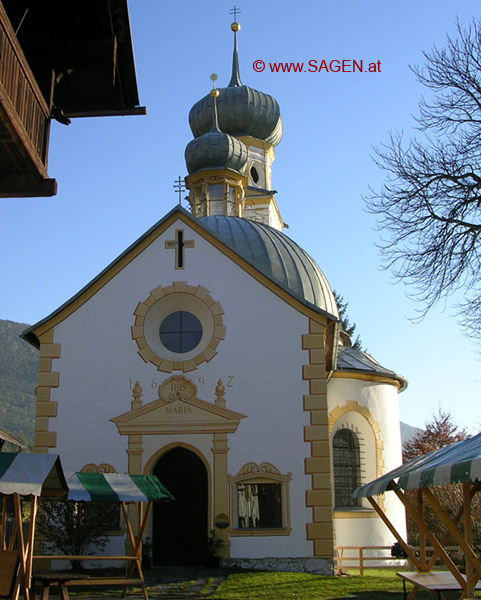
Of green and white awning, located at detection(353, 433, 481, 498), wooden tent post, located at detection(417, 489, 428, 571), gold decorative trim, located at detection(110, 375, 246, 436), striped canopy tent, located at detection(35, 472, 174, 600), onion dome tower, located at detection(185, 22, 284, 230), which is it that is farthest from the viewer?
onion dome tower, located at detection(185, 22, 284, 230)

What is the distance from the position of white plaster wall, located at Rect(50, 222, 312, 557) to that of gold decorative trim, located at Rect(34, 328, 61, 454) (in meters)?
0.13

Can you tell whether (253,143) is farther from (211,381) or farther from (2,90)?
(2,90)

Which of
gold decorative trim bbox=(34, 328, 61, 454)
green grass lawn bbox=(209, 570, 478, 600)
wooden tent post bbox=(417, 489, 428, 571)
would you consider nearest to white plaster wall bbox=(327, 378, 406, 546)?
green grass lawn bbox=(209, 570, 478, 600)

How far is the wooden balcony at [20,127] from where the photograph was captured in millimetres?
8141

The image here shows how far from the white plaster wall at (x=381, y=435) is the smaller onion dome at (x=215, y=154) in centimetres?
1119

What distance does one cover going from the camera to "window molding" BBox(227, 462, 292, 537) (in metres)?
17.2

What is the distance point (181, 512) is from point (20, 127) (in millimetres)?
11711

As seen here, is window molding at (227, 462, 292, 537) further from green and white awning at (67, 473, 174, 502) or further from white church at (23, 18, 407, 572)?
green and white awning at (67, 473, 174, 502)

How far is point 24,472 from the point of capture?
10273 millimetres

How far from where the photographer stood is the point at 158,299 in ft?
62.0

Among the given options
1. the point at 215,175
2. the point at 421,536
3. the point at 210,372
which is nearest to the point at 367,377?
the point at 210,372

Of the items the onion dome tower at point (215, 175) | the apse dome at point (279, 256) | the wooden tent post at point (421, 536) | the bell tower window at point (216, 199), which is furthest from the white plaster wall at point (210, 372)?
the onion dome tower at point (215, 175)

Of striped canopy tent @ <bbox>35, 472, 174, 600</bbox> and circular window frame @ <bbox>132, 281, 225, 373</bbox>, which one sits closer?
striped canopy tent @ <bbox>35, 472, 174, 600</bbox>

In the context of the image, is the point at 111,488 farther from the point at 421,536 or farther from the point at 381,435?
the point at 381,435
